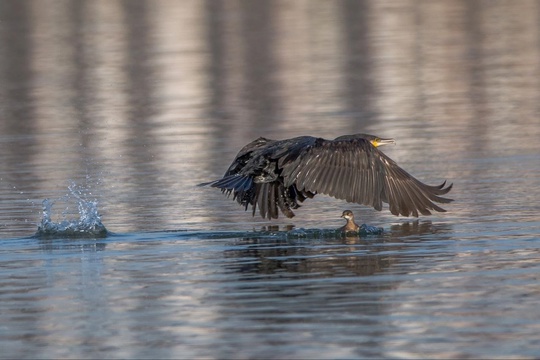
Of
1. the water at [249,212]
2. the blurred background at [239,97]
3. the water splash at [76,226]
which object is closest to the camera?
the water at [249,212]

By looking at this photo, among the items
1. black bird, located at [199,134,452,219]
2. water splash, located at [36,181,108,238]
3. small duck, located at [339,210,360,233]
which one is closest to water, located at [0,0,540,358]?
water splash, located at [36,181,108,238]

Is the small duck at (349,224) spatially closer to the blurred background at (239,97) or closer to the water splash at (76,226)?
the blurred background at (239,97)

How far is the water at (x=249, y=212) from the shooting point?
27.2 feet

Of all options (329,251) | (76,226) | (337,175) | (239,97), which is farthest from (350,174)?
(239,97)

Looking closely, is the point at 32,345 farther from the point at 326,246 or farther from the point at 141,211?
the point at 141,211

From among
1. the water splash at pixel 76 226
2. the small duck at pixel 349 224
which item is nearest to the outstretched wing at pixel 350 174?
the small duck at pixel 349 224

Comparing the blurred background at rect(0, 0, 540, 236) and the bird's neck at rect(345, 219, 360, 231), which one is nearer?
the bird's neck at rect(345, 219, 360, 231)

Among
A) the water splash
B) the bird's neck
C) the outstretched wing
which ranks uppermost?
the outstretched wing

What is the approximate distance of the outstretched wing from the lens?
454 inches

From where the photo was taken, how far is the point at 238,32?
35.3 m

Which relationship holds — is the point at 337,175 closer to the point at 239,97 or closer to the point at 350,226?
the point at 350,226

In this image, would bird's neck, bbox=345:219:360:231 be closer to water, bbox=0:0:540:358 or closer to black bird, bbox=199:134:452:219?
water, bbox=0:0:540:358

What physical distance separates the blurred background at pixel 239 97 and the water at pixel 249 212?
7 cm

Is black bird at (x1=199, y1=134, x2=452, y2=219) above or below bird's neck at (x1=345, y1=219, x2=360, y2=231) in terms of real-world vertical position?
above
